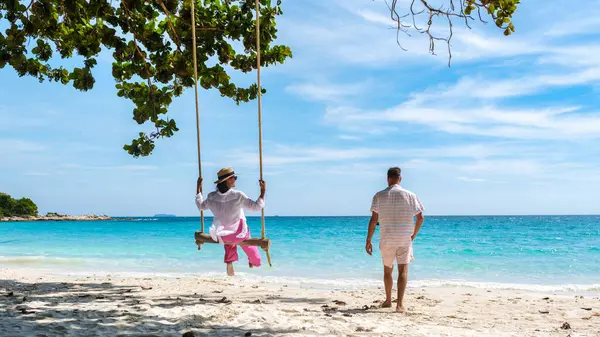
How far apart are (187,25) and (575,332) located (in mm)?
6859

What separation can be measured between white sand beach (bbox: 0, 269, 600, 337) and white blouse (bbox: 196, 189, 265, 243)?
0.91 m

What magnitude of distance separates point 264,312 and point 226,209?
59.2 inches

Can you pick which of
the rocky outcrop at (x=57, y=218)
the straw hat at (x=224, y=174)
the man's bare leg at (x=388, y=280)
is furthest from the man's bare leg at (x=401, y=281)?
the rocky outcrop at (x=57, y=218)

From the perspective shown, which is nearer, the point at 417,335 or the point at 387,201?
the point at 417,335

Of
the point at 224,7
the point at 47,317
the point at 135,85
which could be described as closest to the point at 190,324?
the point at 47,317

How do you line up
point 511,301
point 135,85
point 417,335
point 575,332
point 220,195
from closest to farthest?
point 417,335 → point 575,332 → point 220,195 → point 511,301 → point 135,85

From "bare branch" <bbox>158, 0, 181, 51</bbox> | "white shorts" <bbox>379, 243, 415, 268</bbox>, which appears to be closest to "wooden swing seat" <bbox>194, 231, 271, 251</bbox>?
"white shorts" <bbox>379, 243, 415, 268</bbox>

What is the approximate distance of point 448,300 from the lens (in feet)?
27.8

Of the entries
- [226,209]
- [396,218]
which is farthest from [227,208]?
[396,218]

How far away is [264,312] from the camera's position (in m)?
6.28

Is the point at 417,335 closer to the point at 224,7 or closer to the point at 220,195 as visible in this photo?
the point at 220,195

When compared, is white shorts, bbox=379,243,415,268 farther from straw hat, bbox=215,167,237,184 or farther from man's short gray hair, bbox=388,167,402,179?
straw hat, bbox=215,167,237,184

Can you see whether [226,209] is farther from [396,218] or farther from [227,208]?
[396,218]

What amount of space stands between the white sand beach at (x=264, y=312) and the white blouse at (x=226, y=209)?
909 mm
